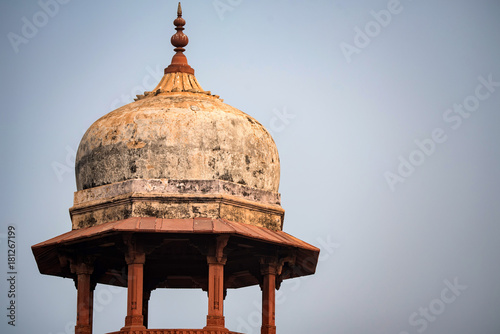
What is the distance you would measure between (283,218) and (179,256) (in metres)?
2.86

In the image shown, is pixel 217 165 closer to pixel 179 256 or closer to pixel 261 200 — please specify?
pixel 261 200

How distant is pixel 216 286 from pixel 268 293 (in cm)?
231

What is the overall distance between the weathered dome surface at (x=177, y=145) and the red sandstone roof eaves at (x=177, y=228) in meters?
1.20

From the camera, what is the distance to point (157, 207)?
100ft

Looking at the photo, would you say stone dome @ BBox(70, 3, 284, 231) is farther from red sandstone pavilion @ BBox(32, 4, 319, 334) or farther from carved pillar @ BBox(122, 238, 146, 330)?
carved pillar @ BBox(122, 238, 146, 330)

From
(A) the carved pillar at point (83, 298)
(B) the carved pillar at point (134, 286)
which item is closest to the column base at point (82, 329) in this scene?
(A) the carved pillar at point (83, 298)

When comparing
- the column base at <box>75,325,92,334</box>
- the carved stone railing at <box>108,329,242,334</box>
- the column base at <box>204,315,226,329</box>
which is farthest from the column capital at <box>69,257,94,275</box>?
the column base at <box>204,315,226,329</box>

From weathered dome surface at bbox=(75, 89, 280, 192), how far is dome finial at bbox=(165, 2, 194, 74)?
4.32 ft

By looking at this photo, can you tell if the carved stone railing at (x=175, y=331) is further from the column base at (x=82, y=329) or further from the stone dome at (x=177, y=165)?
the stone dome at (x=177, y=165)

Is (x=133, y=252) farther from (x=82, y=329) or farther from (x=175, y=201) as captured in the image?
(x=82, y=329)

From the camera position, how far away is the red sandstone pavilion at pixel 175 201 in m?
30.2

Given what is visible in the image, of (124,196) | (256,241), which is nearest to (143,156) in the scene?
(124,196)

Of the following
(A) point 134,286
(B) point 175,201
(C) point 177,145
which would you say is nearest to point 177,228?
(B) point 175,201

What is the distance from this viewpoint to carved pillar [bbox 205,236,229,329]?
98.3 feet
